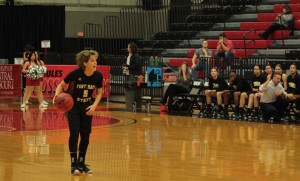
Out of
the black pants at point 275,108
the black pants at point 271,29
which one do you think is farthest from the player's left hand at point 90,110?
the black pants at point 271,29

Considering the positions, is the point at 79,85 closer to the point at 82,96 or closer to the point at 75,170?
the point at 82,96

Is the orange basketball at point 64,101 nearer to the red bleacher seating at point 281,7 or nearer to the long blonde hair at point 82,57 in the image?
the long blonde hair at point 82,57

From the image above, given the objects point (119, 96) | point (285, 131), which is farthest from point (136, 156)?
point (119, 96)

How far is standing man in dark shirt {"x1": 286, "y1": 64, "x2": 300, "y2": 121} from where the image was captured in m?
19.6

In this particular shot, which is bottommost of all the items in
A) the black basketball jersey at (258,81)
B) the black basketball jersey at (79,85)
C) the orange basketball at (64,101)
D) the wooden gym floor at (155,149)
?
the wooden gym floor at (155,149)

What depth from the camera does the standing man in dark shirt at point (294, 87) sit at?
1958cm

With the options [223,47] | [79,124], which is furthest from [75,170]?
[223,47]

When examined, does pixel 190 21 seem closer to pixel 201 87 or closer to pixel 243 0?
pixel 243 0

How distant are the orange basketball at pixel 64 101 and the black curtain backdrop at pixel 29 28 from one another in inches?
816

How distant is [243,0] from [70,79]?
19.9m

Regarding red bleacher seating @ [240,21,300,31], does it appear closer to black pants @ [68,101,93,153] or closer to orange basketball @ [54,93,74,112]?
black pants @ [68,101,93,153]

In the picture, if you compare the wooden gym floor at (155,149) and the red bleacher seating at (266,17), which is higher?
the red bleacher seating at (266,17)

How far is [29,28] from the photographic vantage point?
105 ft

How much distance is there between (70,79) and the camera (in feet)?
37.0
